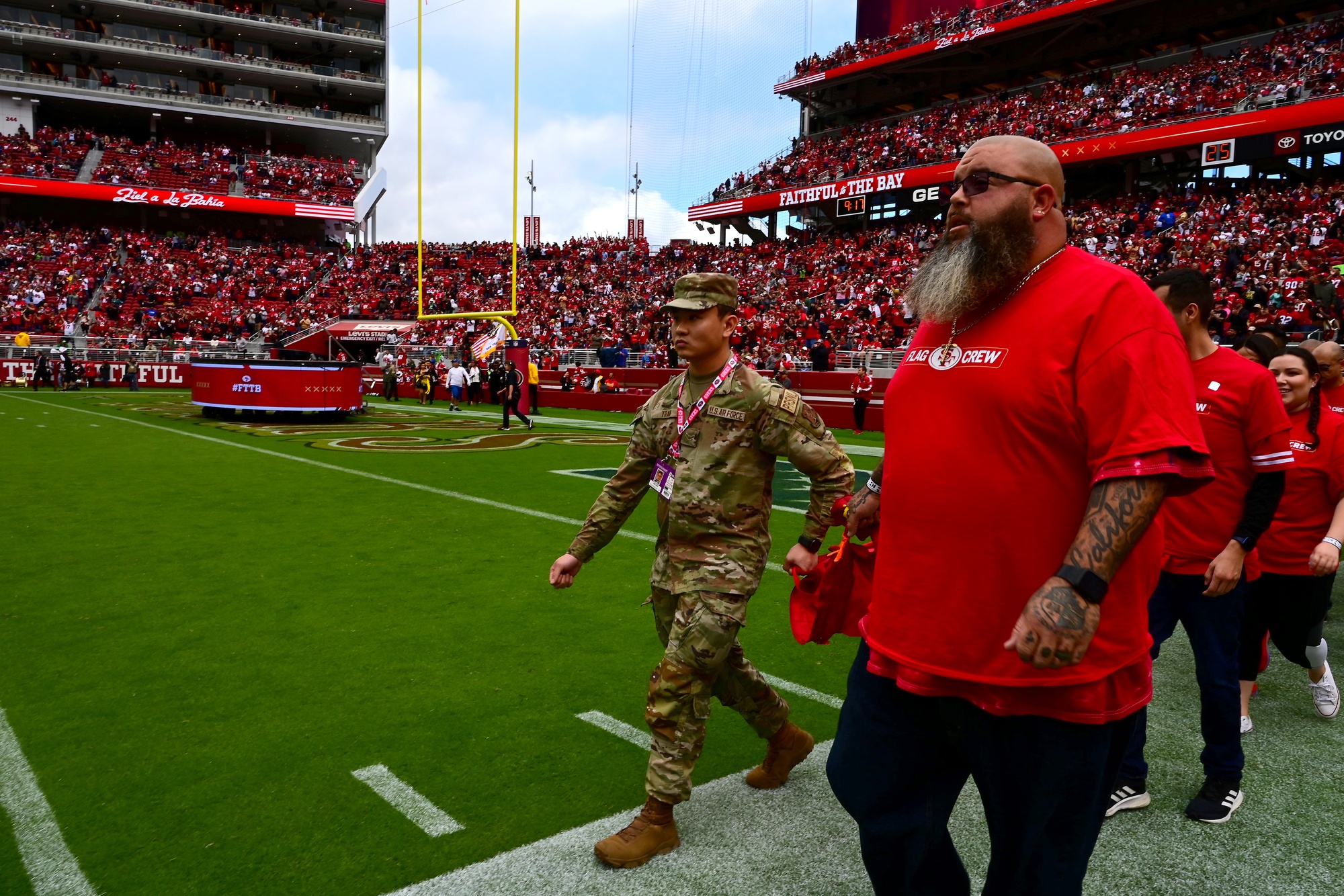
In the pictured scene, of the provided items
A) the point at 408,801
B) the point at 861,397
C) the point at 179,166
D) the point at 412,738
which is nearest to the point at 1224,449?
the point at 408,801

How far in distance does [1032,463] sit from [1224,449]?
193 centimetres

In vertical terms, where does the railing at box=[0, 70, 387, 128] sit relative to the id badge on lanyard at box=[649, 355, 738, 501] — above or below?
above

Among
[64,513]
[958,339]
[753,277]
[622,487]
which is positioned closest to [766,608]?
[622,487]

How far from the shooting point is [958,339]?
201 centimetres

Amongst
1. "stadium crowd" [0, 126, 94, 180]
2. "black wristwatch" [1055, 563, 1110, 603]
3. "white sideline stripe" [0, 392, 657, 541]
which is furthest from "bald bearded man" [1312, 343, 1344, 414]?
"stadium crowd" [0, 126, 94, 180]

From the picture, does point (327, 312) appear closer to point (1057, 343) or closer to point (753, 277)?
point (753, 277)

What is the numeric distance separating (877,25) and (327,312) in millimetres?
31449

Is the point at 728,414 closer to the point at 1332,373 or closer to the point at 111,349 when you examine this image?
the point at 1332,373

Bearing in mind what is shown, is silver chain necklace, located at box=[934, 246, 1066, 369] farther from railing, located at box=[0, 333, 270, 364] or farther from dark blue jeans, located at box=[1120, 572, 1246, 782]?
railing, located at box=[0, 333, 270, 364]

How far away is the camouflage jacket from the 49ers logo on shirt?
97 centimetres

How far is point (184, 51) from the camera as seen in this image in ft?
177

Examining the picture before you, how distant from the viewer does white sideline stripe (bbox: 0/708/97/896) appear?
273cm

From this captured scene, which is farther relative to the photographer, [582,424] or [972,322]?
[582,424]

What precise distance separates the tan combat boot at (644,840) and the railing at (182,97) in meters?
61.1
